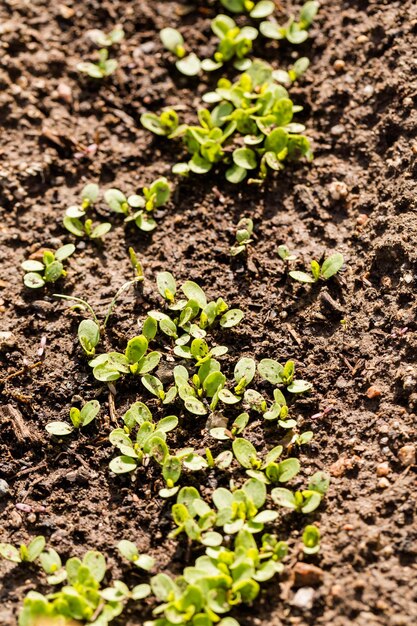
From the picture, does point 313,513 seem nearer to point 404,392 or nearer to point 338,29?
point 404,392

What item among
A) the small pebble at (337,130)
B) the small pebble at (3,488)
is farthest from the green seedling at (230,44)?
the small pebble at (3,488)

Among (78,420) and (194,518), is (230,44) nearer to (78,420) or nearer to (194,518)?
(78,420)

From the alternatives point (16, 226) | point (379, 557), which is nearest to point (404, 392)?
point (379, 557)

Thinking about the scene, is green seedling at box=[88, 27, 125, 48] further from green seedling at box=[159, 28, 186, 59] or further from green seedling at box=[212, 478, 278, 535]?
green seedling at box=[212, 478, 278, 535]

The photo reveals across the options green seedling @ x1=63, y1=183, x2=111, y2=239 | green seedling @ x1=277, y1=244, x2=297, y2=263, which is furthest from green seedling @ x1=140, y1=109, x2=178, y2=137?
green seedling @ x1=277, y1=244, x2=297, y2=263

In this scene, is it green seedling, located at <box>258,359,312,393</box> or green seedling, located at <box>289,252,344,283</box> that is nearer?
green seedling, located at <box>258,359,312,393</box>

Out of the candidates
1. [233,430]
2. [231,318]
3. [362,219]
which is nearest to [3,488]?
[233,430]
